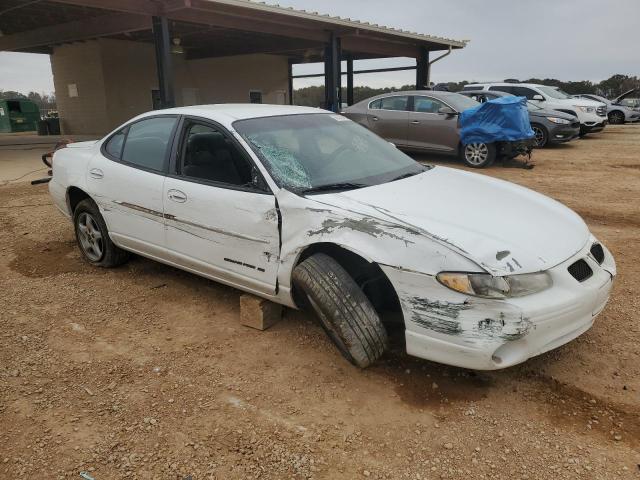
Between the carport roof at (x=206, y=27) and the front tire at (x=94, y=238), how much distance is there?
692 cm

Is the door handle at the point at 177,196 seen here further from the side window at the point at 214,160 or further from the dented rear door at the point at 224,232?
the side window at the point at 214,160

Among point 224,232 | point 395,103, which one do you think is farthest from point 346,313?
point 395,103

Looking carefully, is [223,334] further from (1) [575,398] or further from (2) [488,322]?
(1) [575,398]

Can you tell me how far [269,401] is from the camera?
2781mm

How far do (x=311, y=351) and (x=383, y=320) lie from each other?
1.87ft

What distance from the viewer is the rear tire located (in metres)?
2.79

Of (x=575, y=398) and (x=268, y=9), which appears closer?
(x=575, y=398)

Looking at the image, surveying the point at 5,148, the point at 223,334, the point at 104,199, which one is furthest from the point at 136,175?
the point at 5,148

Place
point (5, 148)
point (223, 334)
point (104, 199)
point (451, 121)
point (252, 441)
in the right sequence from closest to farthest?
1. point (252, 441)
2. point (223, 334)
3. point (104, 199)
4. point (451, 121)
5. point (5, 148)

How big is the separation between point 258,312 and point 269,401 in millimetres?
818

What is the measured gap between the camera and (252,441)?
97.2 inches

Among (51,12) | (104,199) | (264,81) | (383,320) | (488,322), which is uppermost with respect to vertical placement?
(51,12)

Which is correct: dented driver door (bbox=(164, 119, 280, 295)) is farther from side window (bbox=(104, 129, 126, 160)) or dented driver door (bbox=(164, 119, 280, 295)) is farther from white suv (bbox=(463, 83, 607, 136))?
white suv (bbox=(463, 83, 607, 136))

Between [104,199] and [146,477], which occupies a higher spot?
[104,199]
